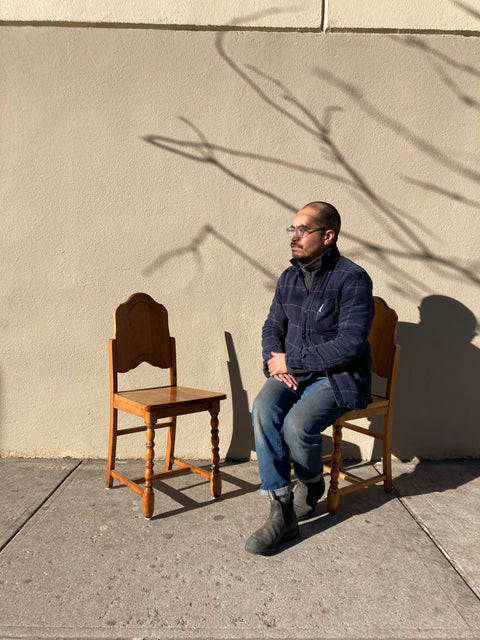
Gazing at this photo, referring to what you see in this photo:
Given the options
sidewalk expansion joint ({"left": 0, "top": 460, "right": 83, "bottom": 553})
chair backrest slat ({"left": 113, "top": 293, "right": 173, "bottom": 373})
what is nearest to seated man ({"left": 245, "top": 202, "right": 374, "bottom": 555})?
chair backrest slat ({"left": 113, "top": 293, "right": 173, "bottom": 373})

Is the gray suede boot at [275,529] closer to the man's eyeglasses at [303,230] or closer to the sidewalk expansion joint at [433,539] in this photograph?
the sidewalk expansion joint at [433,539]

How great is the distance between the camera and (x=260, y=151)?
351 cm

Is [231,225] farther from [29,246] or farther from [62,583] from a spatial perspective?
[62,583]

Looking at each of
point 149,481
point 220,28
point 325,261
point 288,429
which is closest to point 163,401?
point 149,481

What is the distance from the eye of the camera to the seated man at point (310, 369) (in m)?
2.52

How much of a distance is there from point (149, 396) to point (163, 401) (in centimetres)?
22

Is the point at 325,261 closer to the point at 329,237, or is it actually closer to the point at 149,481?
the point at 329,237

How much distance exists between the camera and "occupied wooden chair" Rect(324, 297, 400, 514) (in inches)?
109

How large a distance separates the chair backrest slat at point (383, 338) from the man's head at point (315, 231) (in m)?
0.73

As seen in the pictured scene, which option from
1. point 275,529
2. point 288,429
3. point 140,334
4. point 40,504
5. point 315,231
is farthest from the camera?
point 140,334

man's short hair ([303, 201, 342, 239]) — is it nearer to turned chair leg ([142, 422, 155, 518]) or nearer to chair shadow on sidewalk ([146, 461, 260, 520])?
turned chair leg ([142, 422, 155, 518])

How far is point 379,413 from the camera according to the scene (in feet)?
9.68

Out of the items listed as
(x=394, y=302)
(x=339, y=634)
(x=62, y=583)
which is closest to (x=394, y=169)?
(x=394, y=302)

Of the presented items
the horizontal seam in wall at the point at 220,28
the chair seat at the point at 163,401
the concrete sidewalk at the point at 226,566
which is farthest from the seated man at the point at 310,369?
the horizontal seam in wall at the point at 220,28
